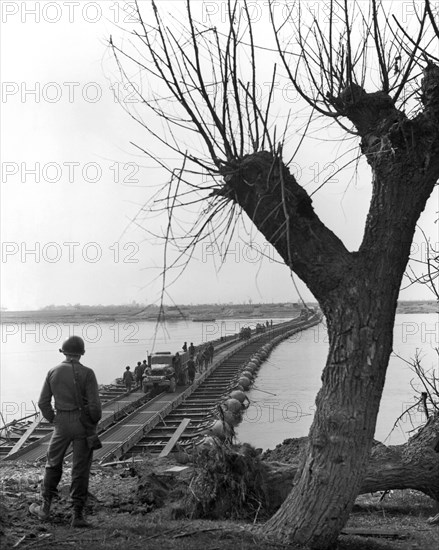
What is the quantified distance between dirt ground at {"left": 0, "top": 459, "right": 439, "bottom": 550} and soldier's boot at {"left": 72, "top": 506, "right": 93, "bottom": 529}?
81 millimetres

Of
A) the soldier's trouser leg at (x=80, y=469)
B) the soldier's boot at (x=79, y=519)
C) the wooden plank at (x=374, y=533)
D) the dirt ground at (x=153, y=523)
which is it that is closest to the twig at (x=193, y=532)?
the dirt ground at (x=153, y=523)

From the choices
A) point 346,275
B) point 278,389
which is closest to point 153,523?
point 346,275

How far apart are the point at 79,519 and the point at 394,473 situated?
3571 millimetres

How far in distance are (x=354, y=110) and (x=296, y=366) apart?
4865 cm

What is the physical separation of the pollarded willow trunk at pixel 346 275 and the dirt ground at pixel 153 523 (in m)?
0.48

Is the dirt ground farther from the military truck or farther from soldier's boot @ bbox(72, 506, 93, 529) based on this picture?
the military truck

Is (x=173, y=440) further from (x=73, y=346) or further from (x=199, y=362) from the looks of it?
(x=199, y=362)

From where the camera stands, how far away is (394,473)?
23.3 feet

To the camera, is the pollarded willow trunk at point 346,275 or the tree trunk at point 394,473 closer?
the pollarded willow trunk at point 346,275

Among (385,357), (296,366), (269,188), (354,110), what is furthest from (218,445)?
(296,366)

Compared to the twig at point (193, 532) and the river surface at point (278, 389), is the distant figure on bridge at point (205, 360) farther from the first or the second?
the twig at point (193, 532)

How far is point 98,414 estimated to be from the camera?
576cm

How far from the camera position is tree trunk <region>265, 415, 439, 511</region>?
23.2ft

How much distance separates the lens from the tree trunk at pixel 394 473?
7.06 meters
